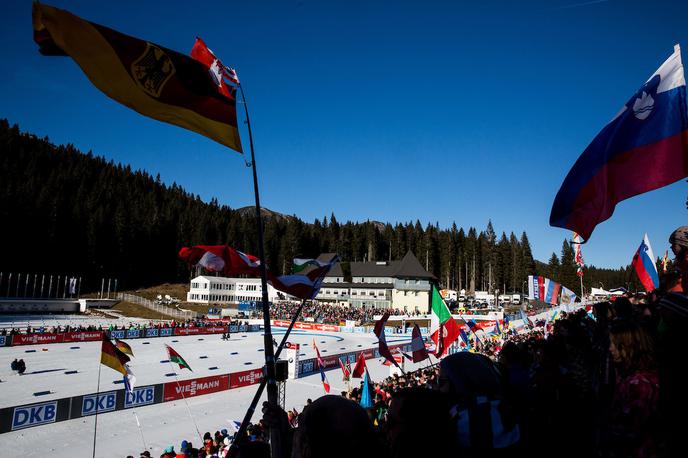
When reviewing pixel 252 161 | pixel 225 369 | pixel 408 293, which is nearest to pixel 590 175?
pixel 252 161

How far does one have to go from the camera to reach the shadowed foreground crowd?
1.71m

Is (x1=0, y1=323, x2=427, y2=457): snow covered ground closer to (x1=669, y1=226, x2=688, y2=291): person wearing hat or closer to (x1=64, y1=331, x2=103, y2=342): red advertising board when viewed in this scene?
(x1=64, y1=331, x2=103, y2=342): red advertising board

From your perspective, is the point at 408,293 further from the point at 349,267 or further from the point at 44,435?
the point at 44,435

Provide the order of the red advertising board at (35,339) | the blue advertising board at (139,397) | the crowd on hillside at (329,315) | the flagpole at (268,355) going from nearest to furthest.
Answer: the flagpole at (268,355) < the blue advertising board at (139,397) < the red advertising board at (35,339) < the crowd on hillside at (329,315)

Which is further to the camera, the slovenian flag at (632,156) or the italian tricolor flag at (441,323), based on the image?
the italian tricolor flag at (441,323)

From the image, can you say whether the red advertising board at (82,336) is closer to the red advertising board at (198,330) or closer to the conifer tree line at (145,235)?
the red advertising board at (198,330)

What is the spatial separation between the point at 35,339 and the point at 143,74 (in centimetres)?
3877

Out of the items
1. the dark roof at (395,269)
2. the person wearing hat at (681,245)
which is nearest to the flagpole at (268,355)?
the person wearing hat at (681,245)

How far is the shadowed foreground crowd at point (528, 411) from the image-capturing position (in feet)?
5.60

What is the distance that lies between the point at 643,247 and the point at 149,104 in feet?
50.2

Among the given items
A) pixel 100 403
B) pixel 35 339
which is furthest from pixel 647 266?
pixel 35 339

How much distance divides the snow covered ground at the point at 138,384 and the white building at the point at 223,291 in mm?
44499

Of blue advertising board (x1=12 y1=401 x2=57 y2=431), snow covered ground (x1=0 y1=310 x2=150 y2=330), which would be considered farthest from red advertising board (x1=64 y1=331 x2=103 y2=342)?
blue advertising board (x1=12 y1=401 x2=57 y2=431)

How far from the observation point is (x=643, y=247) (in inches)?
535
